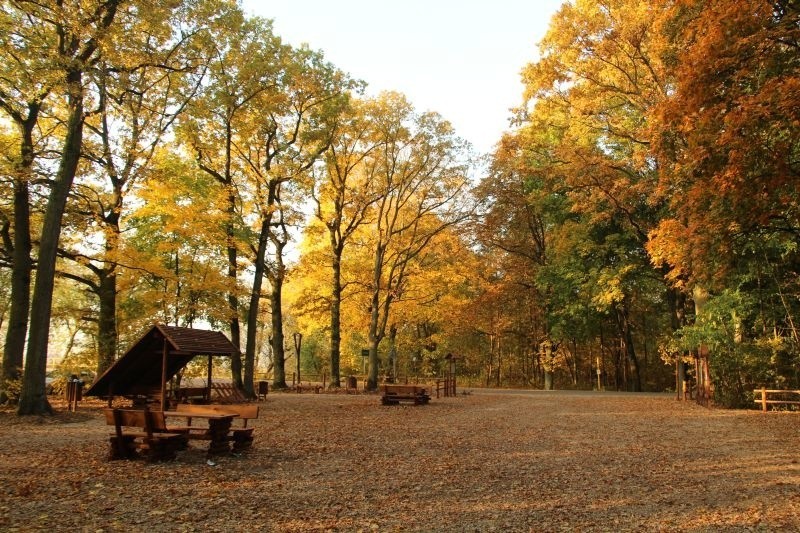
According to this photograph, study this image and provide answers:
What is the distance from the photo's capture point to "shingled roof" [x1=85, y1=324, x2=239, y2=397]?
10469 millimetres

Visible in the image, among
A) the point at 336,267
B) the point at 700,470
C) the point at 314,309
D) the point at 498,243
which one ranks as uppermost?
the point at 498,243

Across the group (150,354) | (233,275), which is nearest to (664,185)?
(150,354)

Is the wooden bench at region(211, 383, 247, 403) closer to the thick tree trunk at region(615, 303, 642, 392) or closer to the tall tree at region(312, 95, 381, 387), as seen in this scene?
the tall tree at region(312, 95, 381, 387)

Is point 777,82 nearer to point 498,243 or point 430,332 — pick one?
point 498,243

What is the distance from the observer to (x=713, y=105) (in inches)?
405

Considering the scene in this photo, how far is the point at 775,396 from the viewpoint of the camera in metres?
17.5

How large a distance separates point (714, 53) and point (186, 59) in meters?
14.0

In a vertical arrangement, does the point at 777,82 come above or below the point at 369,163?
below

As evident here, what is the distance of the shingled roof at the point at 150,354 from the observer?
10469 millimetres

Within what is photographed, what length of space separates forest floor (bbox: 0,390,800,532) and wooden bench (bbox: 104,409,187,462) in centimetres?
25

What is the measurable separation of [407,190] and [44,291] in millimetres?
19733

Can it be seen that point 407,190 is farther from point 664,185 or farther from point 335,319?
point 664,185

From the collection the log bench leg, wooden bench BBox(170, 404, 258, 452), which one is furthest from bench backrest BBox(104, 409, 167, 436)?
wooden bench BBox(170, 404, 258, 452)

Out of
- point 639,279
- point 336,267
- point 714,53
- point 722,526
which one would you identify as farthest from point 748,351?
point 336,267
